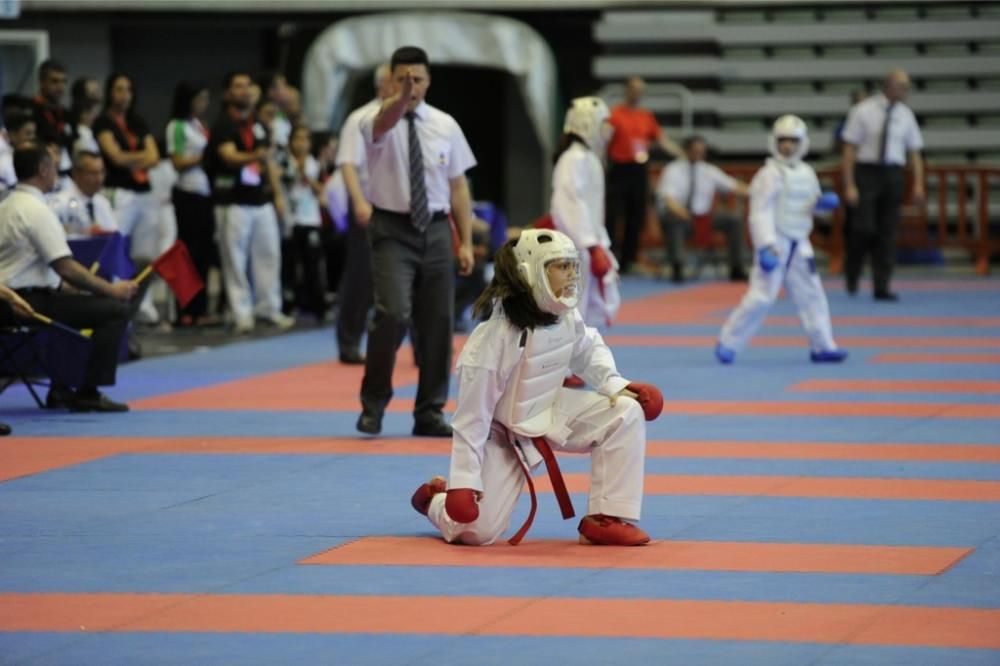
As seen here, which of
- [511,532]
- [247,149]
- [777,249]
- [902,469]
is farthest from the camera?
[247,149]

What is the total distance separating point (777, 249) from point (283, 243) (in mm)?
6053

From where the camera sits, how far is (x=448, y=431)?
10.5 metres

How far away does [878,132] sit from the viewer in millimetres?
19750

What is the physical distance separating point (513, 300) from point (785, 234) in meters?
6.89

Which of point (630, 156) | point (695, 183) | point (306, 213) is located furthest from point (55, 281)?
point (695, 183)

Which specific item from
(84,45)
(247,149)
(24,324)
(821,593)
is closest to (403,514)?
(821,593)

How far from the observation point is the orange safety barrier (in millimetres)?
23281

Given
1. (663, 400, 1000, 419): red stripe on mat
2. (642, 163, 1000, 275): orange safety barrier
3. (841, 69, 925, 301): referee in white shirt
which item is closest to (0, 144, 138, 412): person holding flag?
(663, 400, 1000, 419): red stripe on mat

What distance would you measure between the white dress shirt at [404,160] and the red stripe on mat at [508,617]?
4.15 metres

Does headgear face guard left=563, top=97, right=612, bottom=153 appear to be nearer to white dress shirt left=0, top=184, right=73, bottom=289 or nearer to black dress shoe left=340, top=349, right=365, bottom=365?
black dress shoe left=340, top=349, right=365, bottom=365

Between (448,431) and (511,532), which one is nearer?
(511,532)

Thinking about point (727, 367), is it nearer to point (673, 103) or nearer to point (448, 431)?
point (448, 431)

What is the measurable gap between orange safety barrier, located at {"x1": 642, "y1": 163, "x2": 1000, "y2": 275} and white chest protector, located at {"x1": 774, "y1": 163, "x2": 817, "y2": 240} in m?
8.72

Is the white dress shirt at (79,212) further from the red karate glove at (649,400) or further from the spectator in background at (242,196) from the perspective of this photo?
the red karate glove at (649,400)
